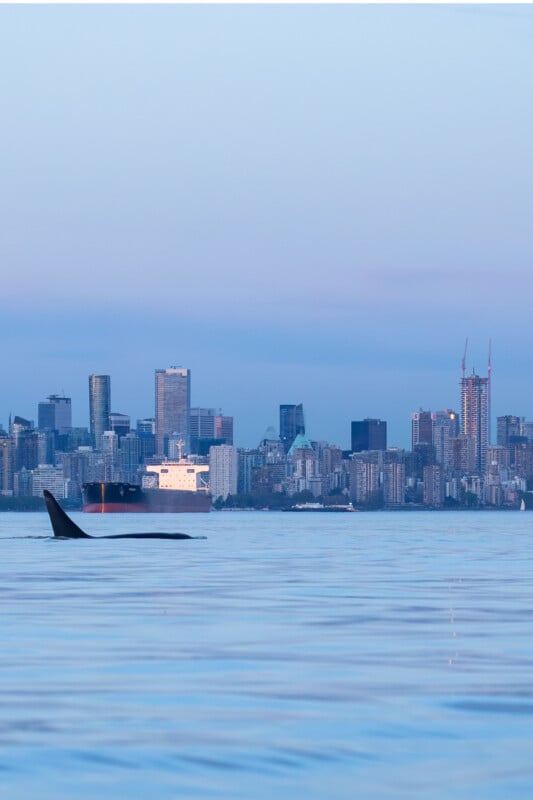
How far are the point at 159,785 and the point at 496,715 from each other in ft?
18.2

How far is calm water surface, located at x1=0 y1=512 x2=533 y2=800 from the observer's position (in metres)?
14.8

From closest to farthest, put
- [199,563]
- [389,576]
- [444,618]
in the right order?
[444,618] → [389,576] → [199,563]

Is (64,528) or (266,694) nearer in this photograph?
(266,694)

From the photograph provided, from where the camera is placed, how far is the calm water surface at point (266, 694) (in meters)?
14.8

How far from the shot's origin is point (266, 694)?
20.5 metres

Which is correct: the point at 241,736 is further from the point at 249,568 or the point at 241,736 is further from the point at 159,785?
the point at 249,568

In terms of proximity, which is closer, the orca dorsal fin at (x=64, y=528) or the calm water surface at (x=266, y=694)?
the calm water surface at (x=266, y=694)

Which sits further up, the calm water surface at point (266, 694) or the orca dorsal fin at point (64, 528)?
the calm water surface at point (266, 694)

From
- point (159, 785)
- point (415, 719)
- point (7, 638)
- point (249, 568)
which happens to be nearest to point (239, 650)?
point (7, 638)

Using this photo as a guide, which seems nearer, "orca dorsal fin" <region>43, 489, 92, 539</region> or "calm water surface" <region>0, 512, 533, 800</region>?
"calm water surface" <region>0, 512, 533, 800</region>

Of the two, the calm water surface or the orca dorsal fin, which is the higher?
the calm water surface

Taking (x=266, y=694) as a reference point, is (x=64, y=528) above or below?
below

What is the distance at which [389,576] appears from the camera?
5291 centimetres

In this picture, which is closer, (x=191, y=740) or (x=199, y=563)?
(x=191, y=740)
